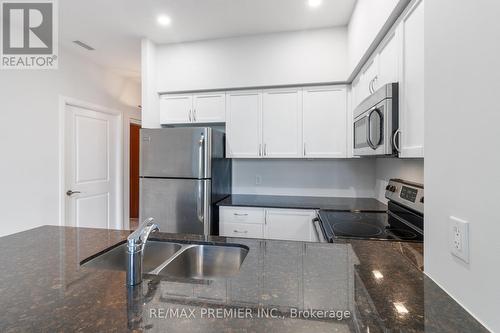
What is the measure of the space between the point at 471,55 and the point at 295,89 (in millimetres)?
2131

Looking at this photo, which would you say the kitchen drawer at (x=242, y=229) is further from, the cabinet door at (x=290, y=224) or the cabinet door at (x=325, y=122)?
the cabinet door at (x=325, y=122)

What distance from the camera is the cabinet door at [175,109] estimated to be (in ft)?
9.51

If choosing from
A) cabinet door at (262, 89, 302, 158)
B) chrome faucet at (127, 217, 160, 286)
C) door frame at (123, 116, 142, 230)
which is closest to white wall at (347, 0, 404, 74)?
cabinet door at (262, 89, 302, 158)

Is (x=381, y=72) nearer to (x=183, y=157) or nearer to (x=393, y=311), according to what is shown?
(x=393, y=311)

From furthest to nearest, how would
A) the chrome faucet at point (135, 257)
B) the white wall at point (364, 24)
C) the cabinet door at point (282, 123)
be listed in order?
the cabinet door at point (282, 123) → the white wall at point (364, 24) → the chrome faucet at point (135, 257)

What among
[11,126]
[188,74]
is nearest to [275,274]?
[188,74]

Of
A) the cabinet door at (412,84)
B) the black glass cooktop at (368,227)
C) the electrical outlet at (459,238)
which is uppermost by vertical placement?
the cabinet door at (412,84)

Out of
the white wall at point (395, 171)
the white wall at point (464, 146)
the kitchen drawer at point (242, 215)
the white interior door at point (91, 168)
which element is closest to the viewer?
the white wall at point (464, 146)

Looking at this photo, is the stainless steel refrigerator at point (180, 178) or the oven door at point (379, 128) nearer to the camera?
the oven door at point (379, 128)

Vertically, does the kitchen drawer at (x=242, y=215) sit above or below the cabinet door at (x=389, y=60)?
below

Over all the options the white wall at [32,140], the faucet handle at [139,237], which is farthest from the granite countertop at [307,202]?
the white wall at [32,140]

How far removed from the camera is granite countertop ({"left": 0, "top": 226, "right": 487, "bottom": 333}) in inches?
23.5

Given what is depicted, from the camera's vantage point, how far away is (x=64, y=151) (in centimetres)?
291

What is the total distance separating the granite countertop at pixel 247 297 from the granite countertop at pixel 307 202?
4.22 ft
